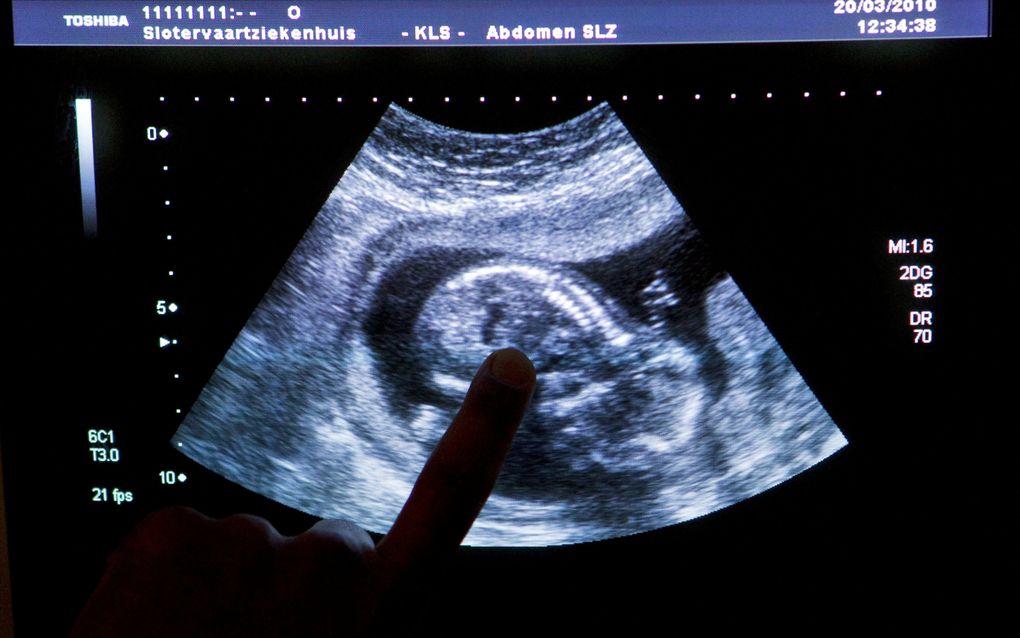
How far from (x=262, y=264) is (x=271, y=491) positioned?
21 centimetres

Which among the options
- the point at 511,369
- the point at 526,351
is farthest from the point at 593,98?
the point at 511,369

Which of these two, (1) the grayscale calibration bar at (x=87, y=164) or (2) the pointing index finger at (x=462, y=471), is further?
(1) the grayscale calibration bar at (x=87, y=164)

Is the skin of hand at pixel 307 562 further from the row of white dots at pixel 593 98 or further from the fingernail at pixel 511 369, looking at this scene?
the row of white dots at pixel 593 98

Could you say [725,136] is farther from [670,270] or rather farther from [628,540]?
[628,540]

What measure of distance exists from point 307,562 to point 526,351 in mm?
403

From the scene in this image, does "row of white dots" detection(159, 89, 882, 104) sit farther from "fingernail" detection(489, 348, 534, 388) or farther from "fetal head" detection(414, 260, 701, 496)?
"fingernail" detection(489, 348, 534, 388)

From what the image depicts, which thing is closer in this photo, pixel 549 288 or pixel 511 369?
pixel 511 369

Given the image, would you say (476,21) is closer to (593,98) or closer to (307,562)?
(593,98)

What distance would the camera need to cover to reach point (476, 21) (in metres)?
0.87

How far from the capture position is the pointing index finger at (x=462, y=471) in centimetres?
51

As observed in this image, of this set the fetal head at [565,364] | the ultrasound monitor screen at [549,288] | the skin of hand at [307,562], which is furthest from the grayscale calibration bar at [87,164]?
the skin of hand at [307,562]

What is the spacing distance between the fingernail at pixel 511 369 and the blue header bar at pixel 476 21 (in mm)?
428

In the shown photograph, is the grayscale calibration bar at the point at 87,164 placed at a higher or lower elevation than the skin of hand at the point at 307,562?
higher

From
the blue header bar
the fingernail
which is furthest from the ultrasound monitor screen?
the fingernail
